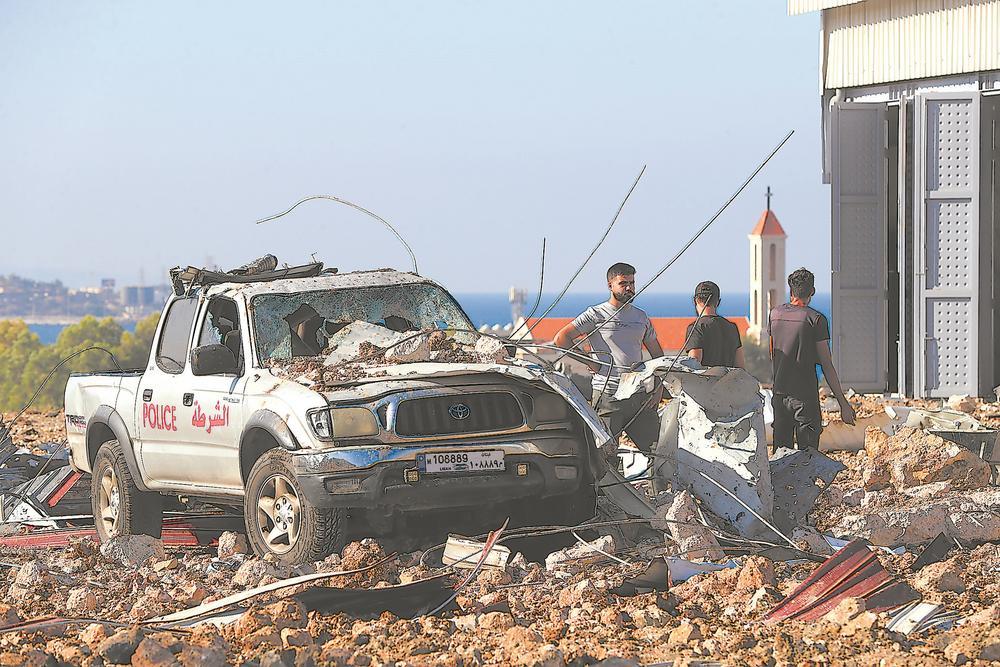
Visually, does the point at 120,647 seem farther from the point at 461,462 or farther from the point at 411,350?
the point at 411,350

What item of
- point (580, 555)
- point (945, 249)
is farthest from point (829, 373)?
point (945, 249)

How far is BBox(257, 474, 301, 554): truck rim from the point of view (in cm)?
854

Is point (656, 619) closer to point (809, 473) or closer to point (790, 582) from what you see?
point (790, 582)

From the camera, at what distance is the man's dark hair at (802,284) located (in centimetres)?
1135

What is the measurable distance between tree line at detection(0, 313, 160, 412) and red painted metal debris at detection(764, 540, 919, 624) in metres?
80.1

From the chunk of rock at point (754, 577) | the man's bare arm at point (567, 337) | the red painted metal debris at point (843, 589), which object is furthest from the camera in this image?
the man's bare arm at point (567, 337)

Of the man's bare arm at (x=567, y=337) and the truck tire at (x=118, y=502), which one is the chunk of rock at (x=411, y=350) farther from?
the truck tire at (x=118, y=502)

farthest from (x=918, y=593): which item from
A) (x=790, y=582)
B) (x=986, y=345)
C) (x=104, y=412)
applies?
(x=986, y=345)

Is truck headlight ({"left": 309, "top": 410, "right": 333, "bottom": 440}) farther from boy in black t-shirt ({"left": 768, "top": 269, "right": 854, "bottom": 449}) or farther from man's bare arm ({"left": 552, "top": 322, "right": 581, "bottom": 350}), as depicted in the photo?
boy in black t-shirt ({"left": 768, "top": 269, "right": 854, "bottom": 449})

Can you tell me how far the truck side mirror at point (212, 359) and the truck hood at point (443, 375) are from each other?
0.96 meters

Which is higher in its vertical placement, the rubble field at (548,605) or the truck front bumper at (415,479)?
the truck front bumper at (415,479)

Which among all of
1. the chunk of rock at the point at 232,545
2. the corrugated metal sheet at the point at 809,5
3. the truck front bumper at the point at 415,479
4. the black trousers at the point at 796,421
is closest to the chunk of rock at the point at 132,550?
the chunk of rock at the point at 232,545

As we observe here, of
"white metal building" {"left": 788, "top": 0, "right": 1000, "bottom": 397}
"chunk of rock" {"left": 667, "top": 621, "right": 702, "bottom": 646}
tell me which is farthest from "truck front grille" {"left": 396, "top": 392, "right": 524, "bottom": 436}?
"white metal building" {"left": 788, "top": 0, "right": 1000, "bottom": 397}

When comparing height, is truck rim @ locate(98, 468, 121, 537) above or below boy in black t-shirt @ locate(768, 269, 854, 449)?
below
